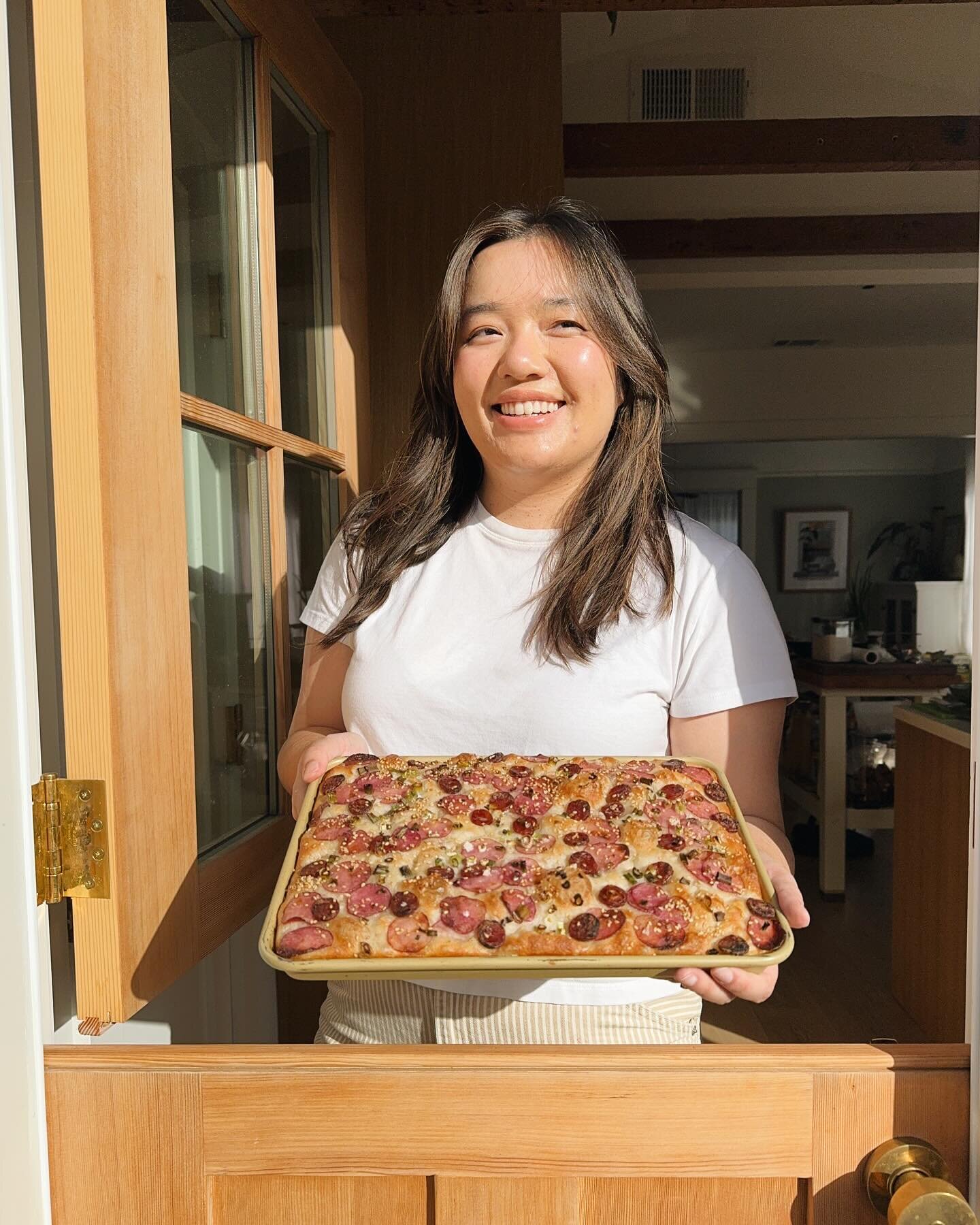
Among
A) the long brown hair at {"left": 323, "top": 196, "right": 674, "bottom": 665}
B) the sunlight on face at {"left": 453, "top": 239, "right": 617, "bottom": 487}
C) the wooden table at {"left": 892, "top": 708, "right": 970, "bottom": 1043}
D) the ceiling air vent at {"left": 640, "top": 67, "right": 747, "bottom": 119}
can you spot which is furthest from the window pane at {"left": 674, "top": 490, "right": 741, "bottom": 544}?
the sunlight on face at {"left": 453, "top": 239, "right": 617, "bottom": 487}

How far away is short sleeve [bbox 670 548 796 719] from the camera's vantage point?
3.90 feet

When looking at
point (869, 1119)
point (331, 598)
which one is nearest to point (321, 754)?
point (331, 598)

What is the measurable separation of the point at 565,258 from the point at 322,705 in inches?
24.3

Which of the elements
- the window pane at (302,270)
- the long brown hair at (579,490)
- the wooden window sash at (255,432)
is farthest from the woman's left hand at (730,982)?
the window pane at (302,270)

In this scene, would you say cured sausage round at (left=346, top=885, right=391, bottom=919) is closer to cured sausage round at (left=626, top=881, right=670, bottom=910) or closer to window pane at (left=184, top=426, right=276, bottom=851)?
cured sausage round at (left=626, top=881, right=670, bottom=910)

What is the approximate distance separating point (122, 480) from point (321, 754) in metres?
0.37

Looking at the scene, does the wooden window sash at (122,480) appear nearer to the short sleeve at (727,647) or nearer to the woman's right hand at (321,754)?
the woman's right hand at (321,754)

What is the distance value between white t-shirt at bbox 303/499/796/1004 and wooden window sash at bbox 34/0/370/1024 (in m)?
0.24

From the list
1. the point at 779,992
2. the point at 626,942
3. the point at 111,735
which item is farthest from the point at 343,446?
the point at 779,992

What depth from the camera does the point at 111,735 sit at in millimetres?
947

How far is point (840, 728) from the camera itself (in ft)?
15.7

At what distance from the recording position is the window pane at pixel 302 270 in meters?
1.54

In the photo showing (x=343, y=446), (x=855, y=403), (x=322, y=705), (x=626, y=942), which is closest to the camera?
(x=626, y=942)

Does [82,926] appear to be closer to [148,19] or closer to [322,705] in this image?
[322,705]
